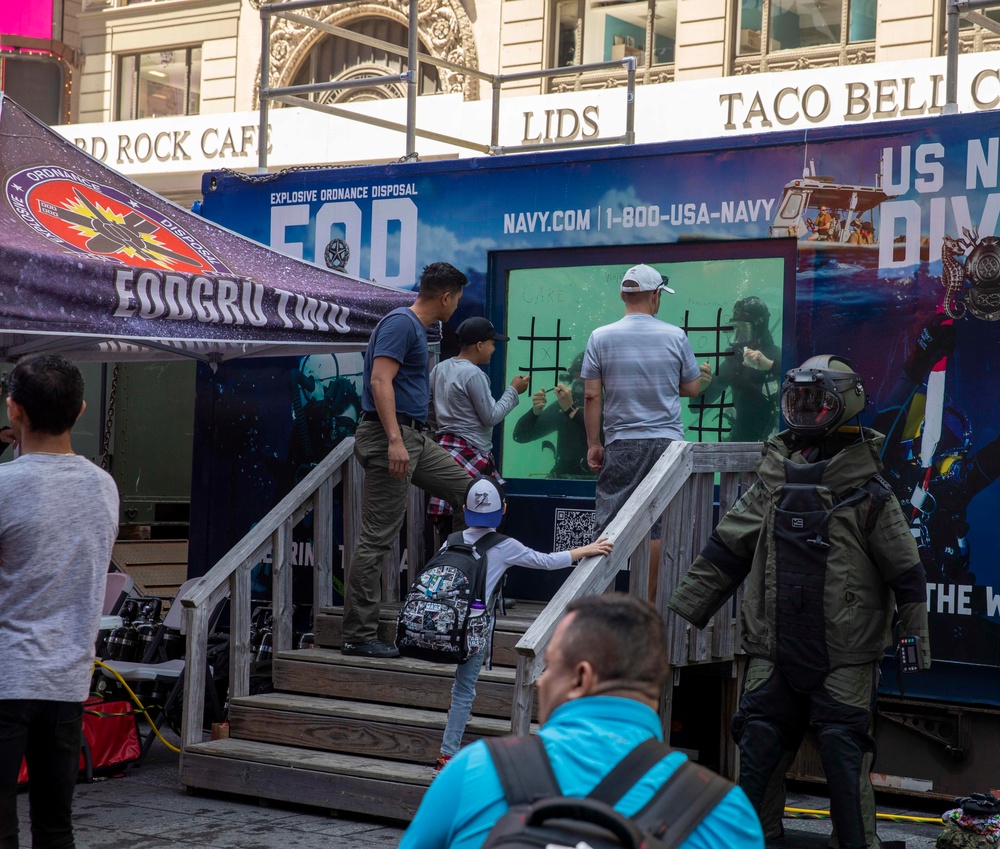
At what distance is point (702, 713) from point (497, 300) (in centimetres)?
274

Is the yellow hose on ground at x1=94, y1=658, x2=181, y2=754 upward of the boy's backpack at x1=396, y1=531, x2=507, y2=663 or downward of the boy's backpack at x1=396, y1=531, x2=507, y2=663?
downward

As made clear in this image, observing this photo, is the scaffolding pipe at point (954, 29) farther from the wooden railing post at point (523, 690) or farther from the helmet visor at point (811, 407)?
the wooden railing post at point (523, 690)

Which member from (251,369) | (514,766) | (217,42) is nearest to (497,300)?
(251,369)

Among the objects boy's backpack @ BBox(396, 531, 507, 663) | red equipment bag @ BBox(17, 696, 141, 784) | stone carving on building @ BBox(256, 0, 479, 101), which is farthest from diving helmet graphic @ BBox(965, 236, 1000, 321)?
stone carving on building @ BBox(256, 0, 479, 101)

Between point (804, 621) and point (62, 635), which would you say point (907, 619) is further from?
point (62, 635)

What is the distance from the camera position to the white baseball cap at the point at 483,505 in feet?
20.5

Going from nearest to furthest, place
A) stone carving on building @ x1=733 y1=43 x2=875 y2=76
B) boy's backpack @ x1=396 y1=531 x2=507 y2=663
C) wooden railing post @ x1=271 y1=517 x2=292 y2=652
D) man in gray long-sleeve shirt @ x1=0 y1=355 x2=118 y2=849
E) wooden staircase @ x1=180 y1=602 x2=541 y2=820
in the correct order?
man in gray long-sleeve shirt @ x1=0 y1=355 x2=118 y2=849 → boy's backpack @ x1=396 y1=531 x2=507 y2=663 → wooden staircase @ x1=180 y1=602 x2=541 y2=820 → wooden railing post @ x1=271 y1=517 x2=292 y2=652 → stone carving on building @ x1=733 y1=43 x2=875 y2=76

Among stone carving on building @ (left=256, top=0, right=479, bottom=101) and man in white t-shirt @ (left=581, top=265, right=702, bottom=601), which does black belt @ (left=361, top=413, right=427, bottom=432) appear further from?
stone carving on building @ (left=256, top=0, right=479, bottom=101)

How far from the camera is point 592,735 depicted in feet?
7.25

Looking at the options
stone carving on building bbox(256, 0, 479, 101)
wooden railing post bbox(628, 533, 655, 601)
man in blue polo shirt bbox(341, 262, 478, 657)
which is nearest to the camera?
wooden railing post bbox(628, 533, 655, 601)

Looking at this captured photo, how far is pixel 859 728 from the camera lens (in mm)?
5496

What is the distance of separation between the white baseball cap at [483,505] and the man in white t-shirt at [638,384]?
877 millimetres

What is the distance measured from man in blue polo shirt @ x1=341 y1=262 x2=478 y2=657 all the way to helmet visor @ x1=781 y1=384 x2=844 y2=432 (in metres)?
2.18

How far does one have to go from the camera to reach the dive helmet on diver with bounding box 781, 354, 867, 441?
18.7ft
